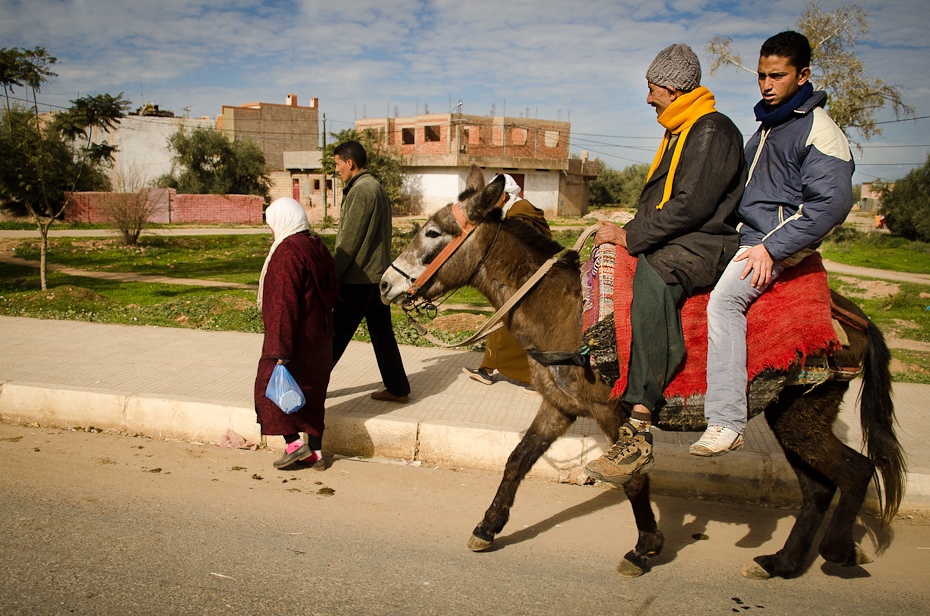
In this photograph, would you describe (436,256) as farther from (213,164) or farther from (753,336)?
(213,164)

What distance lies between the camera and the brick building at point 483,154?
49.8 meters

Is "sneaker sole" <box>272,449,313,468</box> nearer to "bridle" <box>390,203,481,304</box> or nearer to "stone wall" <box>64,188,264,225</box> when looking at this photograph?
"bridle" <box>390,203,481,304</box>

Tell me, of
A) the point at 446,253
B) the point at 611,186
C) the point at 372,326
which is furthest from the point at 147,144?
the point at 446,253

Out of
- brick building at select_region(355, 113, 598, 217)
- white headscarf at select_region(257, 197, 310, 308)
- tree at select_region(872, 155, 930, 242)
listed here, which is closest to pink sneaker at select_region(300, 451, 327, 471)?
white headscarf at select_region(257, 197, 310, 308)

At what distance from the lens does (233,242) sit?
82.3ft

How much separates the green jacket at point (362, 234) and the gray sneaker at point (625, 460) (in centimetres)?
299

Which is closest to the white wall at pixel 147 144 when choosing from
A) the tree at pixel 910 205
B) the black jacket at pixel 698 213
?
the tree at pixel 910 205

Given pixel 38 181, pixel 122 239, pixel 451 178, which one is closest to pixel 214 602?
pixel 38 181

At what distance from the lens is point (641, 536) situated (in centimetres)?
371

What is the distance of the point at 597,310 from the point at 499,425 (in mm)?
2173

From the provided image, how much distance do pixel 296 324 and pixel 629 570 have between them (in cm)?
287

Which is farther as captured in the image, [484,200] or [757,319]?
[484,200]

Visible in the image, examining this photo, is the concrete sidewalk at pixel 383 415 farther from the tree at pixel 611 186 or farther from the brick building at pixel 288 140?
the tree at pixel 611 186

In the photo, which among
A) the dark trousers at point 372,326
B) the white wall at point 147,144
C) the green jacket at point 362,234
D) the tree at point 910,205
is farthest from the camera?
the white wall at point 147,144
